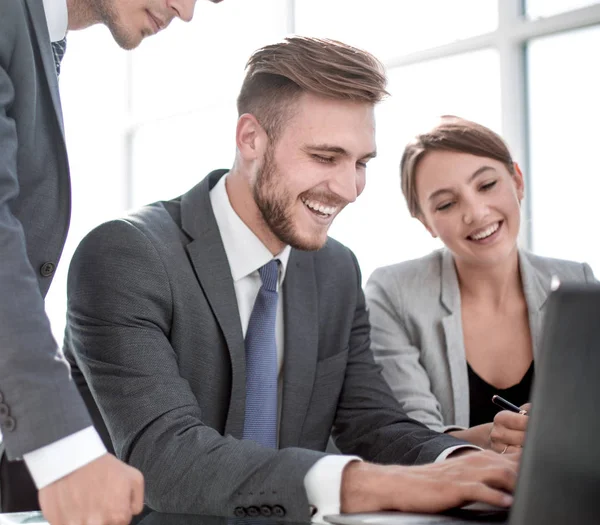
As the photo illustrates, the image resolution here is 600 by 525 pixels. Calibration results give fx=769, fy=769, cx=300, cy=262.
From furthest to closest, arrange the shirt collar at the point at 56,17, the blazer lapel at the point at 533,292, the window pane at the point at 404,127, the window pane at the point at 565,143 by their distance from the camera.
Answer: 1. the window pane at the point at 404,127
2. the window pane at the point at 565,143
3. the blazer lapel at the point at 533,292
4. the shirt collar at the point at 56,17

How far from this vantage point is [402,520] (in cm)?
100

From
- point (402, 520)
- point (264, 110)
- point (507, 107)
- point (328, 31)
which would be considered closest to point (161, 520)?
point (402, 520)

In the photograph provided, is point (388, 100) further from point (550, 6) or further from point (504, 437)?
point (550, 6)

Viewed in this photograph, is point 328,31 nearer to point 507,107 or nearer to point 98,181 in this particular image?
point 507,107

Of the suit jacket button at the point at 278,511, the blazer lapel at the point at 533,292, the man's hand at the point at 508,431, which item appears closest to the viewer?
the suit jacket button at the point at 278,511

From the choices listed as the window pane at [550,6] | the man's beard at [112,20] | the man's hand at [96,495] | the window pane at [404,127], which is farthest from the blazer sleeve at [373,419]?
the window pane at [550,6]

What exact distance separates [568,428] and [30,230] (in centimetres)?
105

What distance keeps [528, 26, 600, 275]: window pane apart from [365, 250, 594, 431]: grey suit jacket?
600mm

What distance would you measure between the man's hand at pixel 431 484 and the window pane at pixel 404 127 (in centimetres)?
237

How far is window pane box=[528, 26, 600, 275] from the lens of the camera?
3002 mm

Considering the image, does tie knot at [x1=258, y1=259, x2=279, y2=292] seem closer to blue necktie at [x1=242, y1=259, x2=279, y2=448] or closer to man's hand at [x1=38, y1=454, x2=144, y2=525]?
blue necktie at [x1=242, y1=259, x2=279, y2=448]

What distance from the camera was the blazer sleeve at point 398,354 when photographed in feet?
7.23

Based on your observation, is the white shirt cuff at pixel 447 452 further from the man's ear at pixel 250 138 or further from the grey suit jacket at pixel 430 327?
the man's ear at pixel 250 138

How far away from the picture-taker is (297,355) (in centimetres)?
196
